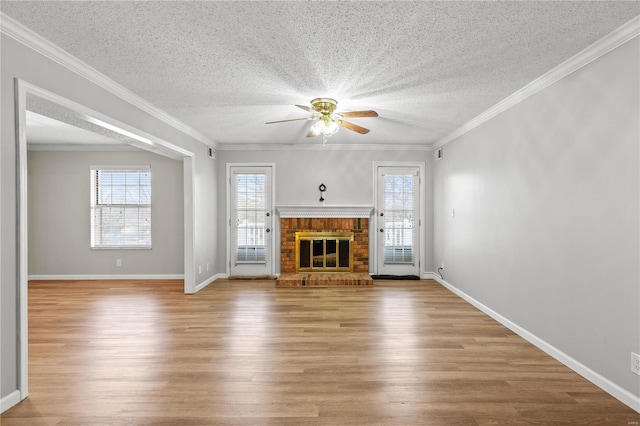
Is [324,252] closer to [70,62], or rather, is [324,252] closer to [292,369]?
[292,369]

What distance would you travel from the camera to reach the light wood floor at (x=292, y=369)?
7.06ft

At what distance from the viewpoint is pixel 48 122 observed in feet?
15.4

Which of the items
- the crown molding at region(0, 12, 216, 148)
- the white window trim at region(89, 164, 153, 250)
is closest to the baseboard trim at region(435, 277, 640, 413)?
the crown molding at region(0, 12, 216, 148)

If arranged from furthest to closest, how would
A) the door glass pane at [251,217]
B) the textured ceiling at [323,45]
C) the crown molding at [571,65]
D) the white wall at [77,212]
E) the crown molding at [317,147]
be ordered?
the door glass pane at [251,217] < the crown molding at [317,147] < the white wall at [77,212] < the crown molding at [571,65] < the textured ceiling at [323,45]

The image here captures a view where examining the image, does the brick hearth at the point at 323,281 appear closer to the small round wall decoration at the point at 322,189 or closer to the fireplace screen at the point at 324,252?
the fireplace screen at the point at 324,252

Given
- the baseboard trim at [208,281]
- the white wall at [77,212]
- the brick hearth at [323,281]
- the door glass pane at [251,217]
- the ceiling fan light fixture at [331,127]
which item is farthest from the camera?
the door glass pane at [251,217]

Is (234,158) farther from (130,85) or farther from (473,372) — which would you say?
(473,372)

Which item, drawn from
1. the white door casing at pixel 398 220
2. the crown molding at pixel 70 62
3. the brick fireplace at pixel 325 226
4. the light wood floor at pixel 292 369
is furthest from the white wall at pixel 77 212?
the white door casing at pixel 398 220

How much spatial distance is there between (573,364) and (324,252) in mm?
4126

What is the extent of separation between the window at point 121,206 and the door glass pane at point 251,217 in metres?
1.66

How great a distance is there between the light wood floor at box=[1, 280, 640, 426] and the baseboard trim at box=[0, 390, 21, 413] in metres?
0.05

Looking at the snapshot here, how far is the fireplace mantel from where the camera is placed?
6.30 m

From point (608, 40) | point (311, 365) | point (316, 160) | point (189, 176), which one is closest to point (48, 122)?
point (189, 176)

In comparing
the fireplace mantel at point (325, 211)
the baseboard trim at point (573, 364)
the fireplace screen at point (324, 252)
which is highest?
the fireplace mantel at point (325, 211)
